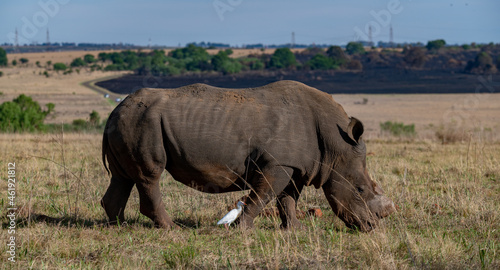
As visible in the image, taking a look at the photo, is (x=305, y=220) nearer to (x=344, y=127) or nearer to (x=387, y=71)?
(x=344, y=127)

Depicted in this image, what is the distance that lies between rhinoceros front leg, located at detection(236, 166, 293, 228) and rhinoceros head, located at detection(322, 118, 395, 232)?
69 centimetres

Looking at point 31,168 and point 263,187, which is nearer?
point 263,187

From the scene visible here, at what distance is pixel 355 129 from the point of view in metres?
7.52

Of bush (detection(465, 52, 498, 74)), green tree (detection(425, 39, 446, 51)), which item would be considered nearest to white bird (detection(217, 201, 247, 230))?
bush (detection(465, 52, 498, 74))

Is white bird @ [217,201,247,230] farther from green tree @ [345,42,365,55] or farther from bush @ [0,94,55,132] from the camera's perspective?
green tree @ [345,42,365,55]

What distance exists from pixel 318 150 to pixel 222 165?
1208 mm

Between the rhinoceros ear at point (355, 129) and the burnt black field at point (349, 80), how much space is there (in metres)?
60.0

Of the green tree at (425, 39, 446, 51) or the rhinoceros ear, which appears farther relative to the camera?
the green tree at (425, 39, 446, 51)

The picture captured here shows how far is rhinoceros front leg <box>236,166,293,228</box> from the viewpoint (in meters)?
7.15

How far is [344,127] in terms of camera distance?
7.54m

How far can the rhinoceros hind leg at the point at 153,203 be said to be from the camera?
7223 millimetres

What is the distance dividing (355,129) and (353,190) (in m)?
0.76

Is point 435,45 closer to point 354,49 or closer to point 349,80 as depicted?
point 354,49

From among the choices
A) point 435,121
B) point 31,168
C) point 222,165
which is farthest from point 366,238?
point 435,121
